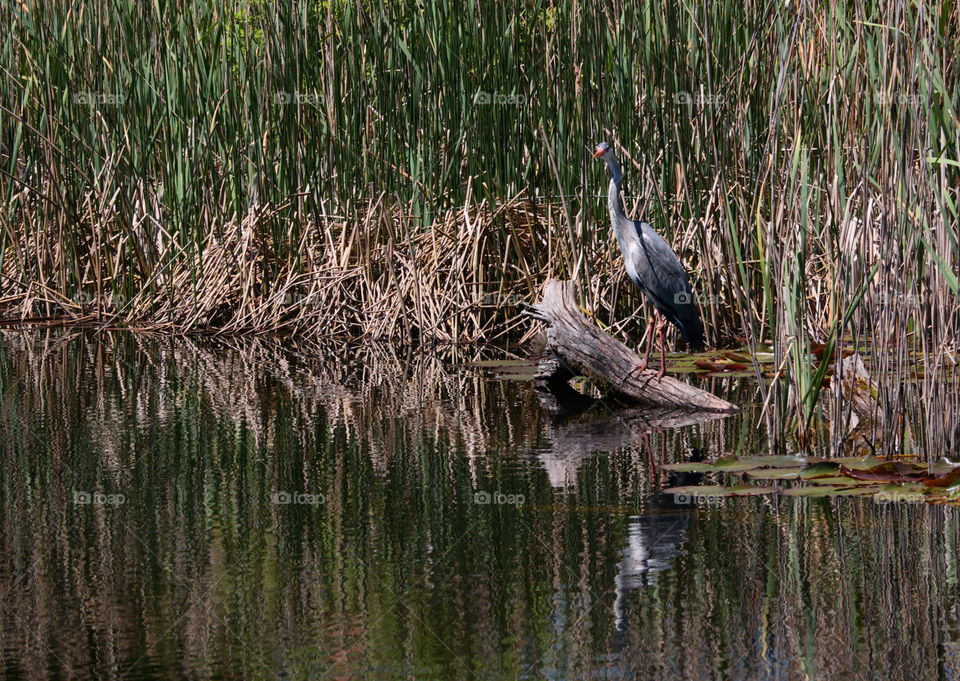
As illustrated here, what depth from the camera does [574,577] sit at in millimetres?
3252

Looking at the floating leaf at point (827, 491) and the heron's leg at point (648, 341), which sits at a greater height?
the heron's leg at point (648, 341)

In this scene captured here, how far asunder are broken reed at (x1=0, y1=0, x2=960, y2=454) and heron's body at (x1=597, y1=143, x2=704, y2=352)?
0.33m

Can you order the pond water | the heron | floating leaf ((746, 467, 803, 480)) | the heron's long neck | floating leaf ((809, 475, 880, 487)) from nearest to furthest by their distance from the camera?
the pond water
floating leaf ((809, 475, 880, 487))
floating leaf ((746, 467, 803, 480))
the heron
the heron's long neck

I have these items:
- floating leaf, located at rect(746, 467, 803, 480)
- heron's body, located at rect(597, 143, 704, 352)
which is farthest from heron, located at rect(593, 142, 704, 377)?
floating leaf, located at rect(746, 467, 803, 480)

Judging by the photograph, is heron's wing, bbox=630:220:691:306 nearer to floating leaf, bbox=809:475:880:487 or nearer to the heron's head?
the heron's head

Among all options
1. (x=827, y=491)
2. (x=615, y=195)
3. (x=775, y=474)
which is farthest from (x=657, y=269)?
(x=827, y=491)

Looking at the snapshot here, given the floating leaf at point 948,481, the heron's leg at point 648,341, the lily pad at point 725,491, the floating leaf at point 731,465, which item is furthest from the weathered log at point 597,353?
the floating leaf at point 948,481

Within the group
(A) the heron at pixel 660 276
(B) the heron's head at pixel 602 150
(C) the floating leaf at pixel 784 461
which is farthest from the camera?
A: (B) the heron's head at pixel 602 150

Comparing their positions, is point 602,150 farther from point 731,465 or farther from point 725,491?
point 725,491

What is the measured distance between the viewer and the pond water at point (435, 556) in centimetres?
274

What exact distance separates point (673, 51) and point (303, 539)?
145 inches

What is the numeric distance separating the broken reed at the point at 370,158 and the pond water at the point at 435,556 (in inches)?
66.7

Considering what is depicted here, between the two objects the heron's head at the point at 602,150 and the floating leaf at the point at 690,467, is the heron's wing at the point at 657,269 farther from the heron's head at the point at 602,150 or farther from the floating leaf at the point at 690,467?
the floating leaf at the point at 690,467

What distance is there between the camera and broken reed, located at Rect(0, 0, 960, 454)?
6738mm
